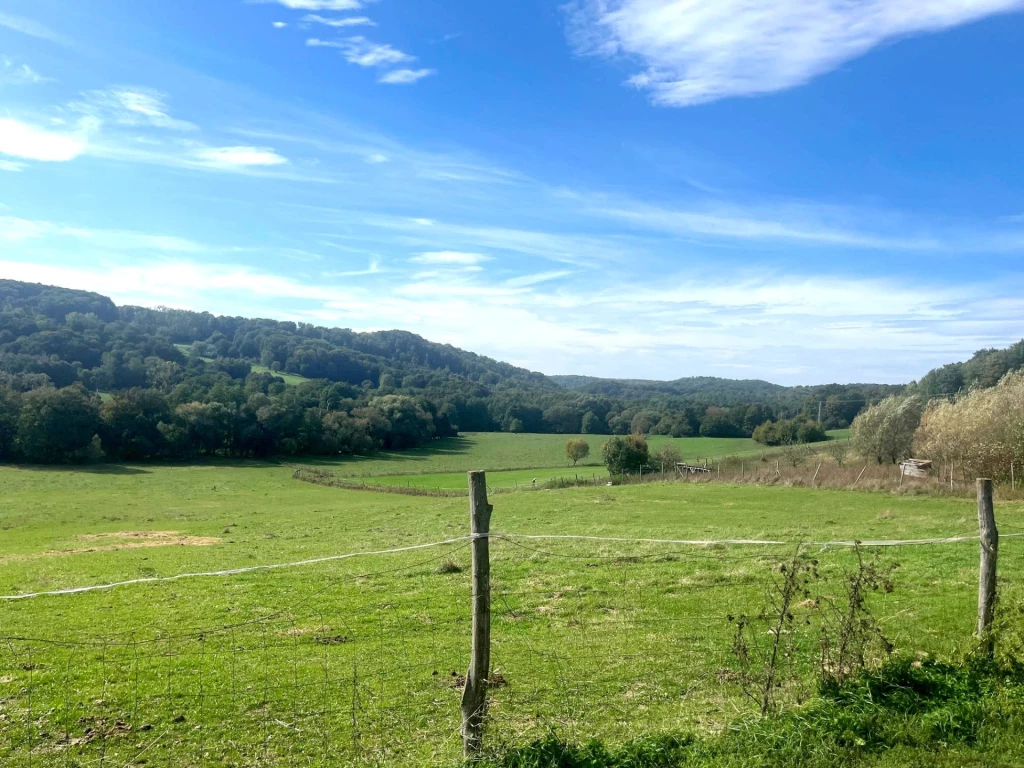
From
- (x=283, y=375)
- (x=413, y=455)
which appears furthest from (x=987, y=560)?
(x=283, y=375)

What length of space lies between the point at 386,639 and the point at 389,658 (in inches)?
46.5

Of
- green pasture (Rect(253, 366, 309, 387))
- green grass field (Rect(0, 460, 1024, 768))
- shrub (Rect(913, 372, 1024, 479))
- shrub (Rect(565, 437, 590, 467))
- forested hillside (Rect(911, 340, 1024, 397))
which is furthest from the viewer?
green pasture (Rect(253, 366, 309, 387))

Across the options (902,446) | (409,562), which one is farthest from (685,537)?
(902,446)

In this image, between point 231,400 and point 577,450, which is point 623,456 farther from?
point 231,400

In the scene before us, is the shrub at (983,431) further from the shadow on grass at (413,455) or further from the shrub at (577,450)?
the shadow on grass at (413,455)

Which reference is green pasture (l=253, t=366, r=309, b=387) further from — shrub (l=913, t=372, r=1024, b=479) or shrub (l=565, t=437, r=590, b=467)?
shrub (l=913, t=372, r=1024, b=479)

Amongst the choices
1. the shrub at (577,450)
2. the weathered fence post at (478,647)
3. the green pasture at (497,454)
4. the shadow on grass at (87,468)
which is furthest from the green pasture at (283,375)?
the weathered fence post at (478,647)

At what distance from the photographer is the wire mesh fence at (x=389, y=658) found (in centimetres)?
662

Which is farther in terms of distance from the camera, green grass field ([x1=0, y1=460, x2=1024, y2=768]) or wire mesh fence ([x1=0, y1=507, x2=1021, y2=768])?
green grass field ([x1=0, y1=460, x2=1024, y2=768])

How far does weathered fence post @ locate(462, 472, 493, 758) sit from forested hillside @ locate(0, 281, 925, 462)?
86507 mm

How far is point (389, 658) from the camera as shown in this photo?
9391 millimetres

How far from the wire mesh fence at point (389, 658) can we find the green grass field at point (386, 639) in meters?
0.04

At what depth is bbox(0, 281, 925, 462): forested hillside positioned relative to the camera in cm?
8194

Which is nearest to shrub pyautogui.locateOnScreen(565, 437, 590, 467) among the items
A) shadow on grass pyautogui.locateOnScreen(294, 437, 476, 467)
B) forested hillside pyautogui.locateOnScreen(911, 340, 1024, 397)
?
shadow on grass pyautogui.locateOnScreen(294, 437, 476, 467)
